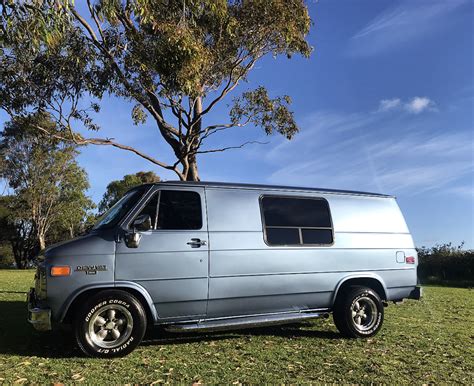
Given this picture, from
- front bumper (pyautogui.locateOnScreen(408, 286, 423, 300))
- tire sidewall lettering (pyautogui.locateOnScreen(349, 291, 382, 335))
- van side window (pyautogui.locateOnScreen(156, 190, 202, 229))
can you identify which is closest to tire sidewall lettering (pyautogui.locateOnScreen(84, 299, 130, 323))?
van side window (pyautogui.locateOnScreen(156, 190, 202, 229))

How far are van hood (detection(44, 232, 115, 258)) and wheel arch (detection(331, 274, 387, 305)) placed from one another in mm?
3525

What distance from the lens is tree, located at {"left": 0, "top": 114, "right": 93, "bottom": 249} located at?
38156mm

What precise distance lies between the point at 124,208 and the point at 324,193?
3173mm

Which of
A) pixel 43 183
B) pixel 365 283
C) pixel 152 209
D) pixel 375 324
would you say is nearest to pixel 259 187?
pixel 152 209

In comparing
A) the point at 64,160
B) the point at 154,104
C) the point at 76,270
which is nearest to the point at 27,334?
the point at 76,270

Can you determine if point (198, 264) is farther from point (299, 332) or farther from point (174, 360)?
point (299, 332)

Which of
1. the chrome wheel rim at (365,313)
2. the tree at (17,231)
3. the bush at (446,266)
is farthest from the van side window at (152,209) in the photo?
the tree at (17,231)

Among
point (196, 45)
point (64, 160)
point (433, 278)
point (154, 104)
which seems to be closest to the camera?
point (196, 45)

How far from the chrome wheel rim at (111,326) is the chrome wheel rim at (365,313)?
3.51 m

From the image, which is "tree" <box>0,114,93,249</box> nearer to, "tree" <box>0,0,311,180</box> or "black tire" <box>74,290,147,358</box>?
"tree" <box>0,0,311,180</box>

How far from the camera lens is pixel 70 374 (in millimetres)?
5234

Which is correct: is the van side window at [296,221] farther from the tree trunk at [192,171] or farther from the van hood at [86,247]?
the tree trunk at [192,171]

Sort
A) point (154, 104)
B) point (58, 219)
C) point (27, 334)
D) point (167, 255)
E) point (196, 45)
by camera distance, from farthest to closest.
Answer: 1. point (58, 219)
2. point (154, 104)
3. point (196, 45)
4. point (27, 334)
5. point (167, 255)

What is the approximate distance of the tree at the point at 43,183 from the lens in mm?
38156
